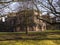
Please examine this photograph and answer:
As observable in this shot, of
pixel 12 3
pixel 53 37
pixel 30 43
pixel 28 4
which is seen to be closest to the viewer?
pixel 30 43

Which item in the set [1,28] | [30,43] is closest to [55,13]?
[1,28]

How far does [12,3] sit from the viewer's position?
2.18 m

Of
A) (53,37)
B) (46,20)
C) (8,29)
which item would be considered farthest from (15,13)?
(53,37)

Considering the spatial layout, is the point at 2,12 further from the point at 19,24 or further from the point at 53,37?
the point at 53,37

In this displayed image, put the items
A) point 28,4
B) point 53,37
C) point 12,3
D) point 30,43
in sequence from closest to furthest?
point 30,43, point 53,37, point 28,4, point 12,3

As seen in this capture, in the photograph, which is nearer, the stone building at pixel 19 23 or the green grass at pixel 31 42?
the green grass at pixel 31 42

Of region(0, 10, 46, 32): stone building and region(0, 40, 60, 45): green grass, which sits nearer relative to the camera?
region(0, 40, 60, 45): green grass

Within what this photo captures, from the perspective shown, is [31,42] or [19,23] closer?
[31,42]

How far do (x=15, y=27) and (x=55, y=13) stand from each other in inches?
29.4

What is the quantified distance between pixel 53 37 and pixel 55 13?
0.96 m

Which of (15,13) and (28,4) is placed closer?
(28,4)

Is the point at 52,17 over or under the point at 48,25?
over

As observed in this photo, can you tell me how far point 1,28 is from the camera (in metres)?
2.26

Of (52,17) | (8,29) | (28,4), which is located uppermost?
(28,4)
